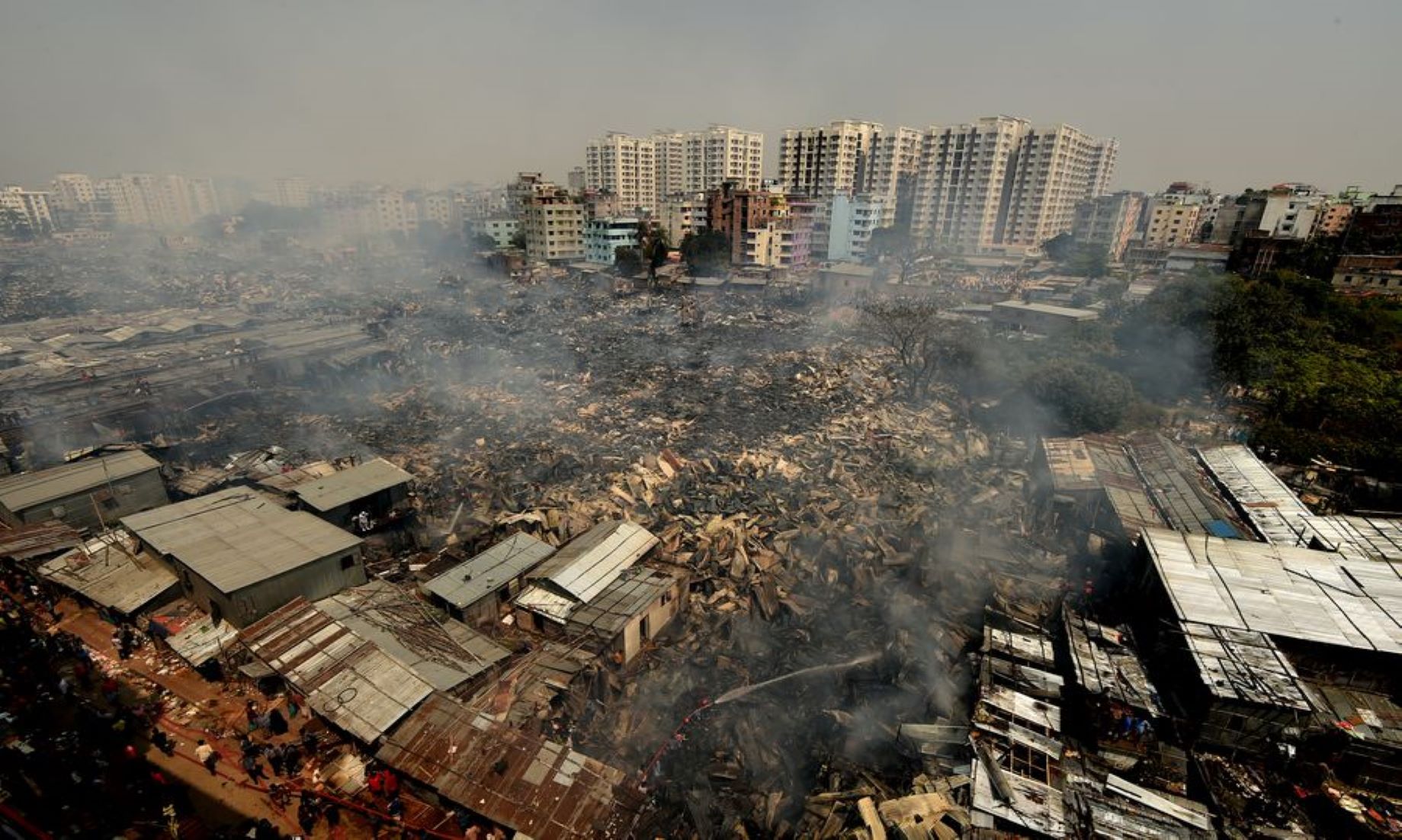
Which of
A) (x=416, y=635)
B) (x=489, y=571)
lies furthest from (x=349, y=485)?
(x=416, y=635)

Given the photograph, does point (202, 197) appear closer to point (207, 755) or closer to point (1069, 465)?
point (207, 755)

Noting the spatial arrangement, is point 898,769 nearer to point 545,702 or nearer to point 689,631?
point 689,631

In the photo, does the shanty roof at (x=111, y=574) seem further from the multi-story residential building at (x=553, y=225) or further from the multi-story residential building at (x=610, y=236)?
the multi-story residential building at (x=553, y=225)

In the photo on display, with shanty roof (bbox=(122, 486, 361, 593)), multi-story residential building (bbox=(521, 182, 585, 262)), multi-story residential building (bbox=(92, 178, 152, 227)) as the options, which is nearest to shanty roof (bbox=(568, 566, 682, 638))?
shanty roof (bbox=(122, 486, 361, 593))

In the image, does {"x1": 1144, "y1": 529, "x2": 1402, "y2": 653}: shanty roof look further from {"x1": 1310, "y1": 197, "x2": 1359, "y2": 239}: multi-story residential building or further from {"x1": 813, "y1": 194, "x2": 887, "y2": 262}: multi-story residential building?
{"x1": 1310, "y1": 197, "x2": 1359, "y2": 239}: multi-story residential building

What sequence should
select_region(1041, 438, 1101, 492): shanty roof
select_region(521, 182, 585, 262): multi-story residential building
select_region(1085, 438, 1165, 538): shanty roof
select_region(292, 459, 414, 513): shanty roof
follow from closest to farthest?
1. select_region(1085, 438, 1165, 538): shanty roof
2. select_region(292, 459, 414, 513): shanty roof
3. select_region(1041, 438, 1101, 492): shanty roof
4. select_region(521, 182, 585, 262): multi-story residential building

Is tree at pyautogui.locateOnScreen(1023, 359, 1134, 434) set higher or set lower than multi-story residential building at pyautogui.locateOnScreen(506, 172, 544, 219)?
lower
